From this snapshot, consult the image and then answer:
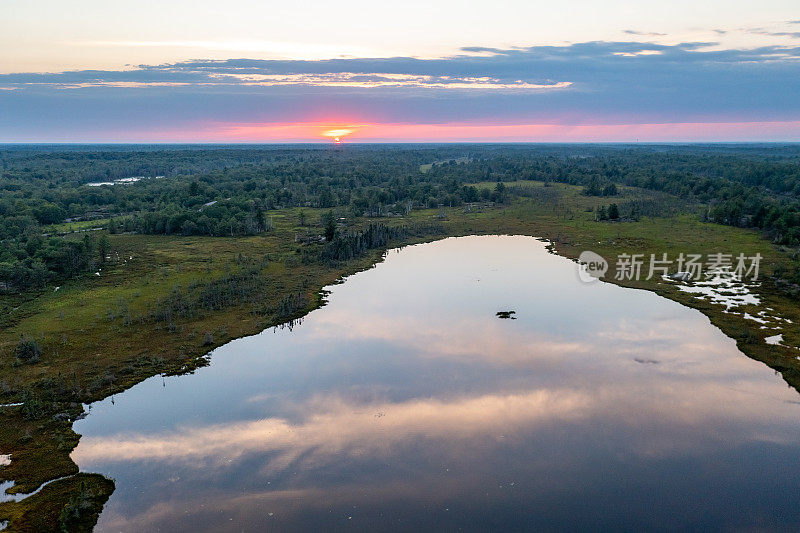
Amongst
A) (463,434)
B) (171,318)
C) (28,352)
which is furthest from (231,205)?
(463,434)

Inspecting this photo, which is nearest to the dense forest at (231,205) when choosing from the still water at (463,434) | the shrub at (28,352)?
the shrub at (28,352)

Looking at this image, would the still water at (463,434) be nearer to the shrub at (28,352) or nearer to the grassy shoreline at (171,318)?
the grassy shoreline at (171,318)

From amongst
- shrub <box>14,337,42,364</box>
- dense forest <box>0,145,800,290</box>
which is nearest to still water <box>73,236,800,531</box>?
shrub <box>14,337,42,364</box>

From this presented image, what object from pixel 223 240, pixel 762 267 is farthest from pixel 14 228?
pixel 762 267

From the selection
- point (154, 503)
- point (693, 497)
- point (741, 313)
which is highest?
point (741, 313)

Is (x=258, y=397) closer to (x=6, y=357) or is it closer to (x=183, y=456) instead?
(x=183, y=456)

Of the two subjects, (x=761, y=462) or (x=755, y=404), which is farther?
(x=755, y=404)
